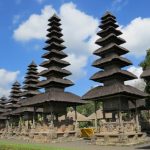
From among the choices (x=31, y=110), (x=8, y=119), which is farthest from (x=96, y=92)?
(x=8, y=119)

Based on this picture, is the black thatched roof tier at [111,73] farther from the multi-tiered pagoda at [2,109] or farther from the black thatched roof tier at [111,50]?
the multi-tiered pagoda at [2,109]

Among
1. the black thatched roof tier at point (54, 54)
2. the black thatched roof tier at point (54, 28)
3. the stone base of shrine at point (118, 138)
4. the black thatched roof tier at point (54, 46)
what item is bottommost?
the stone base of shrine at point (118, 138)

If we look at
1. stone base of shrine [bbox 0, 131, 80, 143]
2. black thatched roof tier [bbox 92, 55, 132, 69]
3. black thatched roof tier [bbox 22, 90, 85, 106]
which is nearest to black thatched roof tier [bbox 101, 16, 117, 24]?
black thatched roof tier [bbox 92, 55, 132, 69]

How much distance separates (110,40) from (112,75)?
4379mm

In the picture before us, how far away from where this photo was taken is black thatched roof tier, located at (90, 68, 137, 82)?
31.0 m

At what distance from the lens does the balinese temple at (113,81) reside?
97.1 feet

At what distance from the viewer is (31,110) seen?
160ft

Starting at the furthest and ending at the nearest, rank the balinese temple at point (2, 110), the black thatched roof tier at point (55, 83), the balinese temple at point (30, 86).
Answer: the balinese temple at point (2, 110) → the balinese temple at point (30, 86) → the black thatched roof tier at point (55, 83)

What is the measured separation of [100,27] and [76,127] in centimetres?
1257

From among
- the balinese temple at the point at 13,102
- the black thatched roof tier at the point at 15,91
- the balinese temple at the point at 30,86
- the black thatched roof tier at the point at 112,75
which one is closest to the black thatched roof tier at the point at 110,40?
the black thatched roof tier at the point at 112,75

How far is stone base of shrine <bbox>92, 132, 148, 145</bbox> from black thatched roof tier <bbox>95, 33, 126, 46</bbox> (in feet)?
33.1

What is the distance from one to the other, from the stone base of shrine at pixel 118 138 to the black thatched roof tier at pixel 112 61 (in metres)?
7.47

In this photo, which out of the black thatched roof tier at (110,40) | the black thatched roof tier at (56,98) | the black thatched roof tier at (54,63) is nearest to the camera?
the black thatched roof tier at (110,40)

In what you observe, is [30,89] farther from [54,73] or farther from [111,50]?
[111,50]
